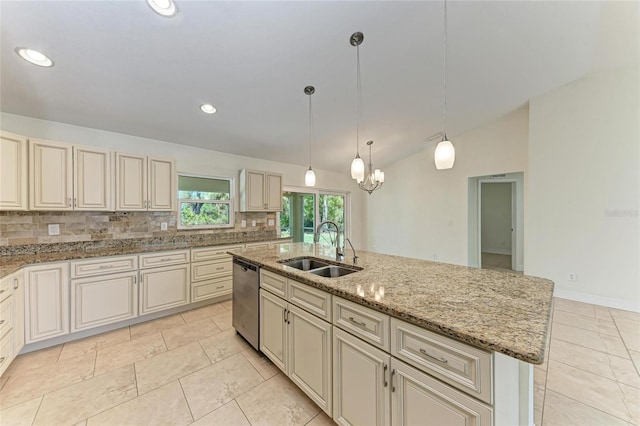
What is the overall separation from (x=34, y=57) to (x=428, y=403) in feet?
11.5

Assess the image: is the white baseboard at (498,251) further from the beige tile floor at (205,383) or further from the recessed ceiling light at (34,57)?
the recessed ceiling light at (34,57)

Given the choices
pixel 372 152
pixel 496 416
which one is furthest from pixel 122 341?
pixel 372 152

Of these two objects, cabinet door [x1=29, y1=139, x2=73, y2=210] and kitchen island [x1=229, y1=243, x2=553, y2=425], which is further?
cabinet door [x1=29, y1=139, x2=73, y2=210]

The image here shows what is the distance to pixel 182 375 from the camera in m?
2.03

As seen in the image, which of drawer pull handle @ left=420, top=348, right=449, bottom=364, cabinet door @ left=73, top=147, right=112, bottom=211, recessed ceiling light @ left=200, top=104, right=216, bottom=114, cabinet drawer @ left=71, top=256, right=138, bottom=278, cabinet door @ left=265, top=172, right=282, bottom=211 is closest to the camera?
drawer pull handle @ left=420, top=348, right=449, bottom=364

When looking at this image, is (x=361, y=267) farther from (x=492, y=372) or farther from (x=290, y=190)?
(x=290, y=190)

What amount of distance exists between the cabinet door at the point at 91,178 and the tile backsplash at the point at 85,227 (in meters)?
0.35

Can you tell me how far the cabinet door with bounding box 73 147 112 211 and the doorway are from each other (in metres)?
5.75

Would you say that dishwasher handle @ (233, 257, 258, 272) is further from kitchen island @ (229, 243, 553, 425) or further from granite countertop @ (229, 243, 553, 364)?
kitchen island @ (229, 243, 553, 425)

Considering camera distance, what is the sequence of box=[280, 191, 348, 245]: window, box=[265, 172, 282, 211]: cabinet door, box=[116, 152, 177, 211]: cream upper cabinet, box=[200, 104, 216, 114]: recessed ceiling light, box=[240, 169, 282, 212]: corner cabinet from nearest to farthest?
box=[200, 104, 216, 114]: recessed ceiling light < box=[116, 152, 177, 211]: cream upper cabinet < box=[240, 169, 282, 212]: corner cabinet < box=[265, 172, 282, 211]: cabinet door < box=[280, 191, 348, 245]: window

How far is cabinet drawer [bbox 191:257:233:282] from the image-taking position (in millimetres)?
3283


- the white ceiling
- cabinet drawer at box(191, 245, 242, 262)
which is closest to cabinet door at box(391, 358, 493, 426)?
the white ceiling

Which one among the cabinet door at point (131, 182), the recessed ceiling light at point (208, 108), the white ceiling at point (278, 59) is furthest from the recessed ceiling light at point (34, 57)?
the recessed ceiling light at point (208, 108)

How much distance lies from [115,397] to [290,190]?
12.7 ft
